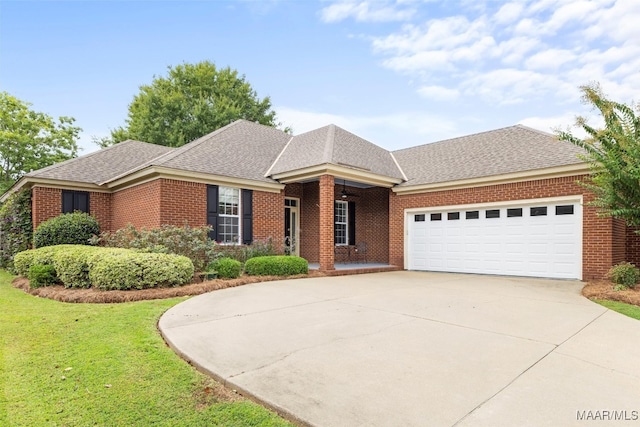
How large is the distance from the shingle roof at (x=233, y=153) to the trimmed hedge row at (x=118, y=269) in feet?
11.5

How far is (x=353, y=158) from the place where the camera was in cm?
1326

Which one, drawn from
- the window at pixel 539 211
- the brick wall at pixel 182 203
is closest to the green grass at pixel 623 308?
the window at pixel 539 211

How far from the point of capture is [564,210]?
10453 millimetres

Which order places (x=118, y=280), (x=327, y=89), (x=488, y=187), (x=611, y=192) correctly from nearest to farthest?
(x=118, y=280) < (x=611, y=192) < (x=488, y=187) < (x=327, y=89)

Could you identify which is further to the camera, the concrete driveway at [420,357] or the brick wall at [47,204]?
the brick wall at [47,204]

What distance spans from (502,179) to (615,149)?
3490mm

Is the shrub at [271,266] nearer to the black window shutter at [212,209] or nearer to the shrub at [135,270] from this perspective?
the black window shutter at [212,209]

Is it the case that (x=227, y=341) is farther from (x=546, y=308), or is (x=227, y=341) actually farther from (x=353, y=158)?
(x=353, y=158)

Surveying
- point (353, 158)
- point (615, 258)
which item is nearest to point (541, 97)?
point (615, 258)

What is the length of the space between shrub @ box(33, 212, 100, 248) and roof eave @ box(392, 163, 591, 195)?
37.5 feet

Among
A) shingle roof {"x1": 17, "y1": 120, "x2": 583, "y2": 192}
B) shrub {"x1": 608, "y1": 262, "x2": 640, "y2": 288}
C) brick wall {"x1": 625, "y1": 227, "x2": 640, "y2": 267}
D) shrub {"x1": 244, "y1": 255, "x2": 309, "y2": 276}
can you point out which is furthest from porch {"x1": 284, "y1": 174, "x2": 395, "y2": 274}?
brick wall {"x1": 625, "y1": 227, "x2": 640, "y2": 267}

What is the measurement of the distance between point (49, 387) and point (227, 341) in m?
1.78

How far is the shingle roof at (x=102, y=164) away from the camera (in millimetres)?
13305

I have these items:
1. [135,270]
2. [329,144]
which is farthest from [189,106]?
[135,270]
